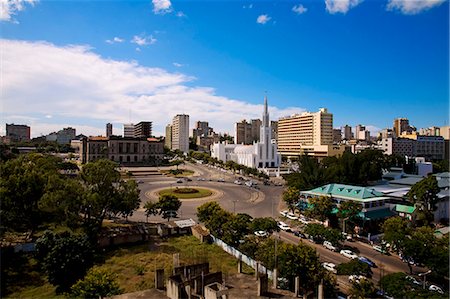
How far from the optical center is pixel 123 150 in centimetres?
8644

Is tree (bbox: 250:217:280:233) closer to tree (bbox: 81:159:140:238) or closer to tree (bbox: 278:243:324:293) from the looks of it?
tree (bbox: 278:243:324:293)

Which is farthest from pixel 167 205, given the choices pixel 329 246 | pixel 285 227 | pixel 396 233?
pixel 396 233

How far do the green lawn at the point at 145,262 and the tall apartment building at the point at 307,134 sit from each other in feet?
240

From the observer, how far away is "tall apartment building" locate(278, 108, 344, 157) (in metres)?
94.1

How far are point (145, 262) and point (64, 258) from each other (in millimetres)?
5318

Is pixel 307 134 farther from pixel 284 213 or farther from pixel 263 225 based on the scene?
pixel 263 225

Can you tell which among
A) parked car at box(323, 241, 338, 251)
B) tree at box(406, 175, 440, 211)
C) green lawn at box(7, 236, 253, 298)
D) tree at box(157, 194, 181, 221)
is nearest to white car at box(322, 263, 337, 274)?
parked car at box(323, 241, 338, 251)

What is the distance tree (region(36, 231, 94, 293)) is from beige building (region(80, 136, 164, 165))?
65748mm

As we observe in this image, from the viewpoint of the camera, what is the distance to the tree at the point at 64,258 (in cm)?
1716

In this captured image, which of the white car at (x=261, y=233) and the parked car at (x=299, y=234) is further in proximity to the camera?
the parked car at (x=299, y=234)

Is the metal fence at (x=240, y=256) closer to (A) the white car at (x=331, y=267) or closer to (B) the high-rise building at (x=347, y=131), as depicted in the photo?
(A) the white car at (x=331, y=267)

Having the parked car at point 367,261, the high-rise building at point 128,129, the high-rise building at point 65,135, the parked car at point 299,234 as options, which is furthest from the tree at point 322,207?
the high-rise building at point 65,135

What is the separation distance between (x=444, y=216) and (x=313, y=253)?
26401 mm

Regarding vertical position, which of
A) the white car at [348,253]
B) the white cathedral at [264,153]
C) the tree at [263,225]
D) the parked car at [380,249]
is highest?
the white cathedral at [264,153]
